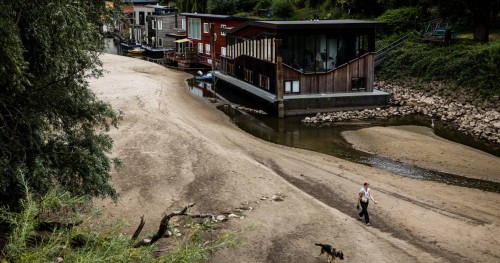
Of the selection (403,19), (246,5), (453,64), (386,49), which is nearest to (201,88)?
(386,49)

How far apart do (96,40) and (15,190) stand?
175 inches

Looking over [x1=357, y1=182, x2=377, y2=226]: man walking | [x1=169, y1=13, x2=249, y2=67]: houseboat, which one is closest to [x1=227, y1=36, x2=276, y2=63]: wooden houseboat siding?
[x1=169, y1=13, x2=249, y2=67]: houseboat

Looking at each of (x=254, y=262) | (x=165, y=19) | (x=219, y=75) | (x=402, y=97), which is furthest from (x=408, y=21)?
(x=254, y=262)

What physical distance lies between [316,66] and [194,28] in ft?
95.2

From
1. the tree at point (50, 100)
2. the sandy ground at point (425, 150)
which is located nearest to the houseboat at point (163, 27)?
the sandy ground at point (425, 150)

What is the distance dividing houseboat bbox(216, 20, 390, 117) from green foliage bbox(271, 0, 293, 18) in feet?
111

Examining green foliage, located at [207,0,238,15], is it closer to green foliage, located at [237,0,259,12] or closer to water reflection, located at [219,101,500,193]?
green foliage, located at [237,0,259,12]

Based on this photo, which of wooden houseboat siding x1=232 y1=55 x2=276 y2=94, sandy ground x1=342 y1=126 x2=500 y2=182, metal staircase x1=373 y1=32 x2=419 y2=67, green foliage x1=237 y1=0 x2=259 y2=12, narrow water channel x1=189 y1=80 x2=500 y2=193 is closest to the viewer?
narrow water channel x1=189 y1=80 x2=500 y2=193

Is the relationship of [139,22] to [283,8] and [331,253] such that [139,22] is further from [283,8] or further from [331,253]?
[331,253]

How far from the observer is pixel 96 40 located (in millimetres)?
13781

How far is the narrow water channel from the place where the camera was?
25322mm

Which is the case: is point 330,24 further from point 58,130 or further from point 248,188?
point 58,130

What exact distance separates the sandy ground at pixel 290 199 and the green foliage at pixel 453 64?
916cm

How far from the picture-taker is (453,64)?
4028 centimetres
